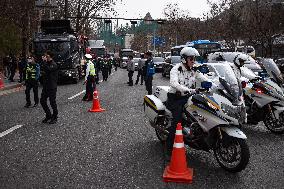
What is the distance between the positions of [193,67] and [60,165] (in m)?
2.60

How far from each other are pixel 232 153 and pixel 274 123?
3.20 m

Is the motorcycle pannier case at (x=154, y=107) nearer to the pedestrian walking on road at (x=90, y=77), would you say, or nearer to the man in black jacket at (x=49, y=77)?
the man in black jacket at (x=49, y=77)

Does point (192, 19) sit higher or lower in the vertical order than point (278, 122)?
higher

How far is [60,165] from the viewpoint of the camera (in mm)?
6066

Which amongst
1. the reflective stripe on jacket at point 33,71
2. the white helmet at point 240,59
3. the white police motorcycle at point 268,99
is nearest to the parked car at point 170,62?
the reflective stripe on jacket at point 33,71

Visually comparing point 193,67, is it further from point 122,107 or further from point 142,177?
point 122,107

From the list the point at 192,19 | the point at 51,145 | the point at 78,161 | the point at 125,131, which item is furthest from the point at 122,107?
the point at 192,19

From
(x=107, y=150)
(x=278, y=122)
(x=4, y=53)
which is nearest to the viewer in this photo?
(x=107, y=150)

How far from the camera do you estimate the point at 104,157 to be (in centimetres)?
655

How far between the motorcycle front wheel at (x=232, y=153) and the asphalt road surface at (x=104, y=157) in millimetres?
137

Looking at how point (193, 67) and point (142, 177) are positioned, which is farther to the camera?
point (193, 67)

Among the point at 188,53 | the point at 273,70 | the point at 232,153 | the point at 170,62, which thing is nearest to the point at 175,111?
the point at 188,53

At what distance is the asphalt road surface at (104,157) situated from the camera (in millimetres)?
5293

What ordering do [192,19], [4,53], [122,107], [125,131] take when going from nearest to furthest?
[125,131], [122,107], [4,53], [192,19]
